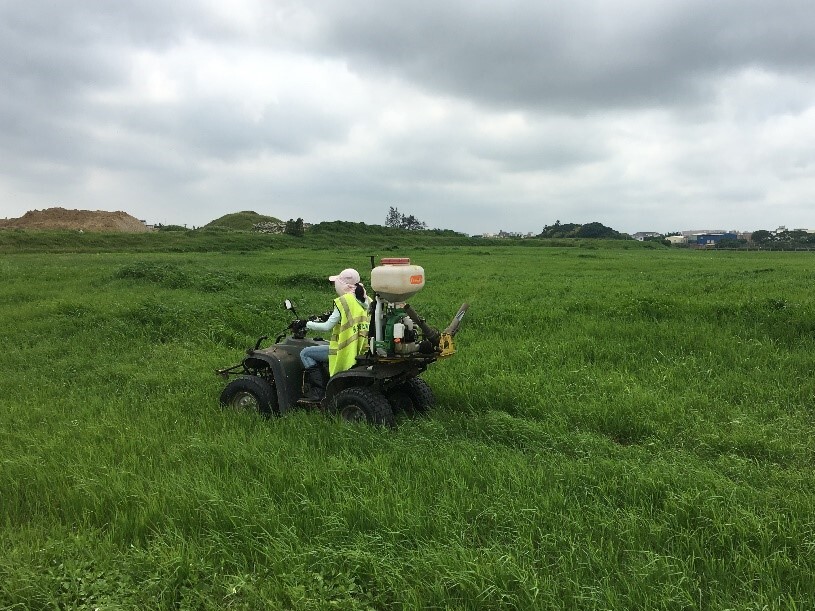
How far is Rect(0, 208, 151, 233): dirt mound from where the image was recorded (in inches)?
2226

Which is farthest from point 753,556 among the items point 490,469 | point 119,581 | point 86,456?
point 86,456

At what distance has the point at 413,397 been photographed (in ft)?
18.2

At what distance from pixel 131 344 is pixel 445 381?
5.90 metres

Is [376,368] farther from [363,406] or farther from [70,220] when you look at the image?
[70,220]

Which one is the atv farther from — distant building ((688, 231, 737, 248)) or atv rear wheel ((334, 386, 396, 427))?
distant building ((688, 231, 737, 248))

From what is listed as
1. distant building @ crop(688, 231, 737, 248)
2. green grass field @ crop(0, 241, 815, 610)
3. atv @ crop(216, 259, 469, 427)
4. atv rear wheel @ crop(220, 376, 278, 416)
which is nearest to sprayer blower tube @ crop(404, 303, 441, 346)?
atv @ crop(216, 259, 469, 427)

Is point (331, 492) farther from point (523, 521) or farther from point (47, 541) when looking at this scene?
point (47, 541)

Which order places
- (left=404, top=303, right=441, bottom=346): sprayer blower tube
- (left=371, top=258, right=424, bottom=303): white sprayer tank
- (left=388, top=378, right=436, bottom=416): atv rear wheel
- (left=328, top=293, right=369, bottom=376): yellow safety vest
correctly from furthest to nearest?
Answer: 1. (left=388, top=378, right=436, bottom=416): atv rear wheel
2. (left=328, top=293, right=369, bottom=376): yellow safety vest
3. (left=404, top=303, right=441, bottom=346): sprayer blower tube
4. (left=371, top=258, right=424, bottom=303): white sprayer tank

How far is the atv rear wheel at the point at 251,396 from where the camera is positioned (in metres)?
5.38

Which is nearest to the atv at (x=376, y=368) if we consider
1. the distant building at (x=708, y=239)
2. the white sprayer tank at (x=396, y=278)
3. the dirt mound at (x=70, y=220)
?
the white sprayer tank at (x=396, y=278)

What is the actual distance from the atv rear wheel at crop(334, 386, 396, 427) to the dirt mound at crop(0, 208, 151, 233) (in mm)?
60049

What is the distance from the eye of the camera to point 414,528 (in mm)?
3137

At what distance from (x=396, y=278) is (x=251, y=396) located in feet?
7.26

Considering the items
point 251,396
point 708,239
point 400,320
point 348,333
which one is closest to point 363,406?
point 348,333
